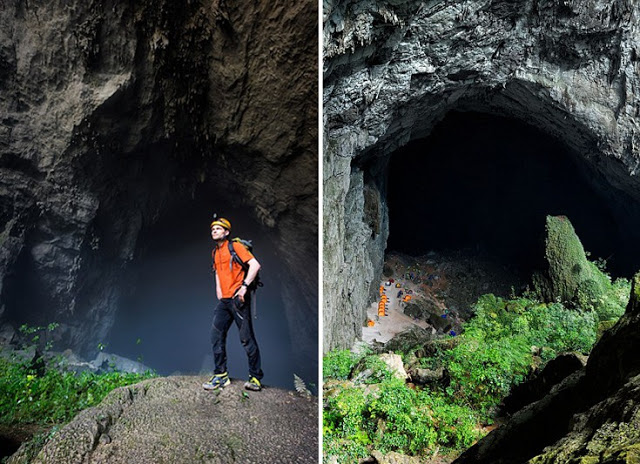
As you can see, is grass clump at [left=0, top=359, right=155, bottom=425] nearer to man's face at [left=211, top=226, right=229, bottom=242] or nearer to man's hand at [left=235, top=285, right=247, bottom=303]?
man's hand at [left=235, top=285, right=247, bottom=303]

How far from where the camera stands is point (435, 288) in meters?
10.5

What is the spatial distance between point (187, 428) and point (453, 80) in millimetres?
6938

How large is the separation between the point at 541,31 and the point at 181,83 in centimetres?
621

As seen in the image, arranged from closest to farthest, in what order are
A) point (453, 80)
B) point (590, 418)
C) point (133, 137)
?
point (590, 418) → point (133, 137) → point (453, 80)

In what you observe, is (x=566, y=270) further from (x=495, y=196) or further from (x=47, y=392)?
(x=47, y=392)

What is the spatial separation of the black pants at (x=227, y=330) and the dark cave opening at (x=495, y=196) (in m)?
9.54

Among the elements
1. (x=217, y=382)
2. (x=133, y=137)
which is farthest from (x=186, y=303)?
(x=133, y=137)

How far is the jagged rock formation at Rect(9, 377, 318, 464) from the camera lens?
180cm

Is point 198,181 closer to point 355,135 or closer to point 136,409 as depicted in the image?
point 136,409

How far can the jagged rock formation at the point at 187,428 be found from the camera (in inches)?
70.9

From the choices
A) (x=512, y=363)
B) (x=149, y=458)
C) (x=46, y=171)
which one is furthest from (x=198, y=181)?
(x=512, y=363)

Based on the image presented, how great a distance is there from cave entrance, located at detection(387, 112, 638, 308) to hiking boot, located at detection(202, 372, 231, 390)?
31.2 feet

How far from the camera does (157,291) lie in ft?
9.04

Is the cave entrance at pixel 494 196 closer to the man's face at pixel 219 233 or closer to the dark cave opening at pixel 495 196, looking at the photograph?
the dark cave opening at pixel 495 196
